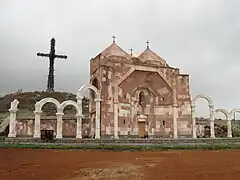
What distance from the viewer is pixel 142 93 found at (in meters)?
34.4

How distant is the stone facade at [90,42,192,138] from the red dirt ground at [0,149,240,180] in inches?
515

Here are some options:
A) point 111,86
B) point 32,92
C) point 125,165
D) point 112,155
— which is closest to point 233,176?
point 125,165

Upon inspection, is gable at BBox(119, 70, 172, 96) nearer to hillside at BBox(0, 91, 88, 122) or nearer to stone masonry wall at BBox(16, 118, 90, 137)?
stone masonry wall at BBox(16, 118, 90, 137)

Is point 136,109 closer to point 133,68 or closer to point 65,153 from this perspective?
point 133,68

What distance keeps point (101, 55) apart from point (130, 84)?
443cm

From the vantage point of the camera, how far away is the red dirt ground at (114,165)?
12.7 meters

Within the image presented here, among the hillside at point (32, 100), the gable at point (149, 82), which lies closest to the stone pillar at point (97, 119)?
the gable at point (149, 82)

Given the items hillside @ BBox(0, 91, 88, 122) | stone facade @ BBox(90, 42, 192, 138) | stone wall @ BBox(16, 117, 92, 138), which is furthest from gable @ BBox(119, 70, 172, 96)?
hillside @ BBox(0, 91, 88, 122)

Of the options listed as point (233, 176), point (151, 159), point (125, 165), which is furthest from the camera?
point (151, 159)

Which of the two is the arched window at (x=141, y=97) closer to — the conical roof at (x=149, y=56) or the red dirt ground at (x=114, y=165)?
the conical roof at (x=149, y=56)

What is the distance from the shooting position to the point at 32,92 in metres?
57.7

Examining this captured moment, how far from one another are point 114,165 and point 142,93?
20063mm

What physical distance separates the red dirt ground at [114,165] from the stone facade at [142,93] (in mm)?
13088

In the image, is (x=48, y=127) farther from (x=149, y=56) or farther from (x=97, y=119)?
(x=149, y=56)
